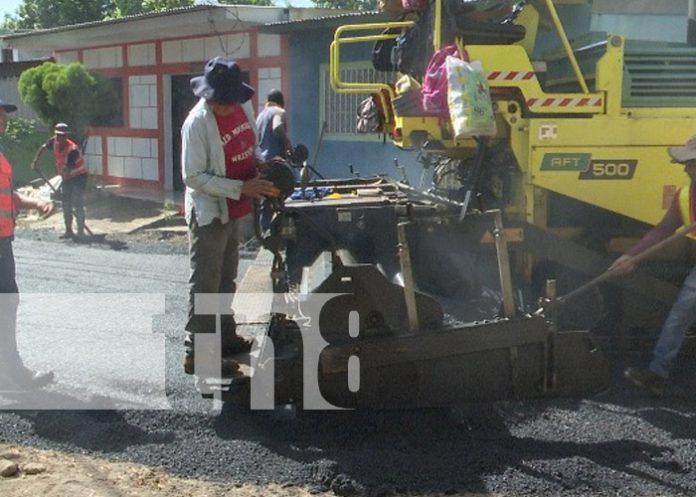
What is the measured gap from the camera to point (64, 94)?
17.5 metres

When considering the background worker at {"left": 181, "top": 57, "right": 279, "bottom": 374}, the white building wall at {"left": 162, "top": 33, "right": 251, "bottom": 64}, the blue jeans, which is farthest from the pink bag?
the white building wall at {"left": 162, "top": 33, "right": 251, "bottom": 64}

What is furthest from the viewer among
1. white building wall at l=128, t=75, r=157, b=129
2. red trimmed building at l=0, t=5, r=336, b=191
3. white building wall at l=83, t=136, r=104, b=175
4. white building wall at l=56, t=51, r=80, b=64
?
white building wall at l=56, t=51, r=80, b=64

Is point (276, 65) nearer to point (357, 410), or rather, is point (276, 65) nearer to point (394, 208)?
point (394, 208)

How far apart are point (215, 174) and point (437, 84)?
1.51 metres

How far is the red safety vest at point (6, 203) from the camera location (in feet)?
19.1

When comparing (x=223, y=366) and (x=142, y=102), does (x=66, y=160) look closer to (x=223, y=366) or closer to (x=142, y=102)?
(x=142, y=102)

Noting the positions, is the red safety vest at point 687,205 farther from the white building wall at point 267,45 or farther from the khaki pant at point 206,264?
the white building wall at point 267,45

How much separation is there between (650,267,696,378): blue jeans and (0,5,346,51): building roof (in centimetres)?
949

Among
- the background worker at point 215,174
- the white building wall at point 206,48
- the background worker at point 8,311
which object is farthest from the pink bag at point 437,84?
the white building wall at point 206,48

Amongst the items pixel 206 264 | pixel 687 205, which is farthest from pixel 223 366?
pixel 687 205

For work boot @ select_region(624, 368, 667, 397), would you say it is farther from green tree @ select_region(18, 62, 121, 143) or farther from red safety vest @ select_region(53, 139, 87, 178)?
green tree @ select_region(18, 62, 121, 143)

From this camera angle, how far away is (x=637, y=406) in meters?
5.39

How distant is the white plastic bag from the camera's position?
5.45 metres

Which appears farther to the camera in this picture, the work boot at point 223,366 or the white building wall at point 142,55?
the white building wall at point 142,55
